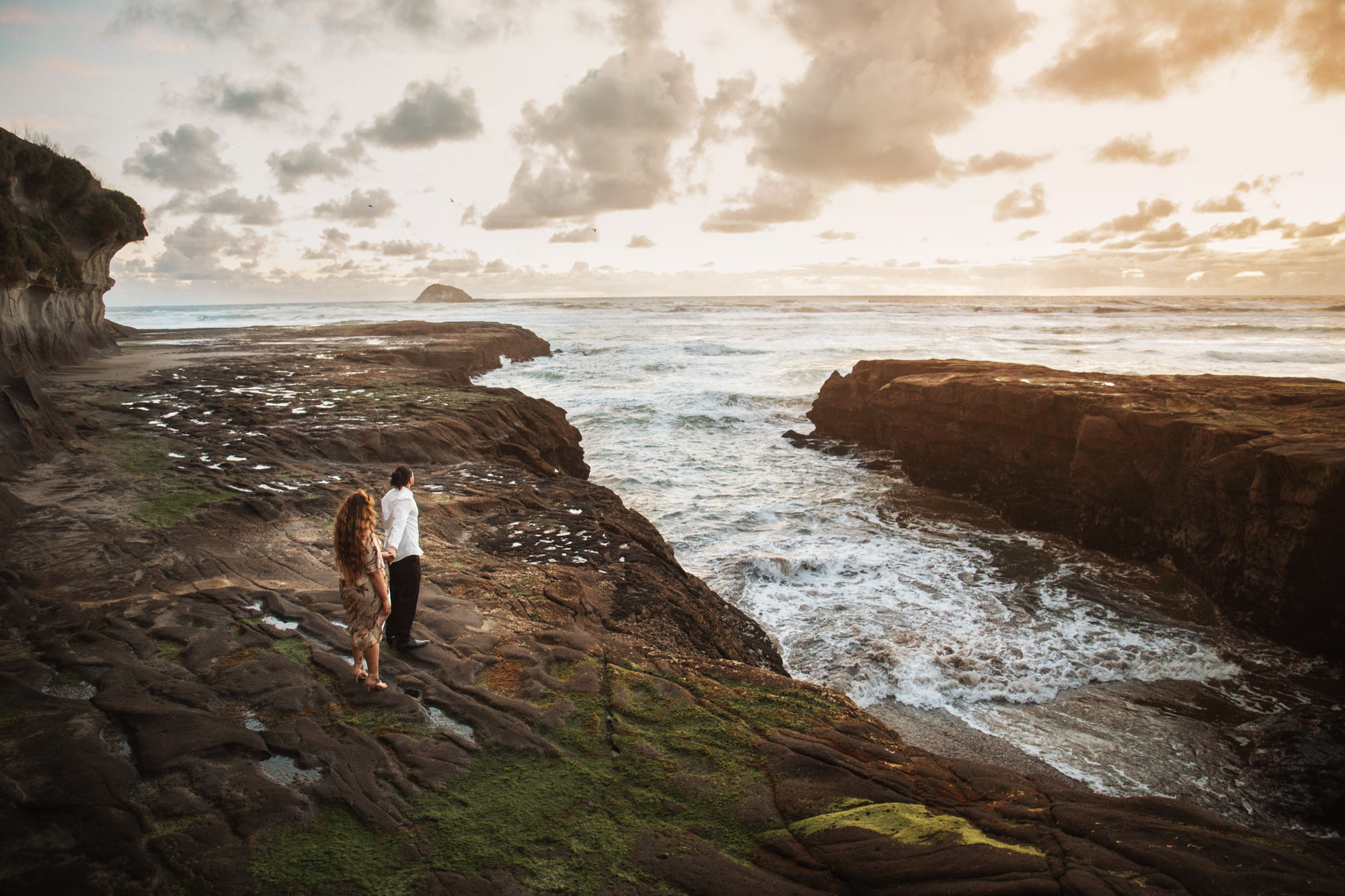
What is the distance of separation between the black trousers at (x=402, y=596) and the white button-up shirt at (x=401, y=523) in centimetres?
8

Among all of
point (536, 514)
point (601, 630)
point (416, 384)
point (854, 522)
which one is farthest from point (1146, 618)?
point (416, 384)

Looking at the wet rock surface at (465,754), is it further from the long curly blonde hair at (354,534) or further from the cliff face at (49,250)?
the cliff face at (49,250)

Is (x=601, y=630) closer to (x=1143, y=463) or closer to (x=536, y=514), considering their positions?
(x=536, y=514)

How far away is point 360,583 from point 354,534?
15.5 inches

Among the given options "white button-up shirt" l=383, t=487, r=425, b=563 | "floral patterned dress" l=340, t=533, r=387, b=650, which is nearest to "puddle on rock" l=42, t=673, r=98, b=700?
"floral patterned dress" l=340, t=533, r=387, b=650

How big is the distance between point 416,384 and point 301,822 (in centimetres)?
1589

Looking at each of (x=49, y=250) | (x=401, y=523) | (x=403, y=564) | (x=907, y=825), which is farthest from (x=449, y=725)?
(x=49, y=250)

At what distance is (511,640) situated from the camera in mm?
6234

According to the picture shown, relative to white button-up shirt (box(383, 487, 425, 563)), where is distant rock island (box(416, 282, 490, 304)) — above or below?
above

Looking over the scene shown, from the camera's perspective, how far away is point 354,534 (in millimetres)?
5199

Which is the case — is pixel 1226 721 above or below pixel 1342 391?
below

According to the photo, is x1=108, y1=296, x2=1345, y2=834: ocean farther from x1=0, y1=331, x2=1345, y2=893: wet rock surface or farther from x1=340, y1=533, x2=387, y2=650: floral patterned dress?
x1=340, y1=533, x2=387, y2=650: floral patterned dress

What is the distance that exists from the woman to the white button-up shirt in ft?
1.24

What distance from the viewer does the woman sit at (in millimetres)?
5203
